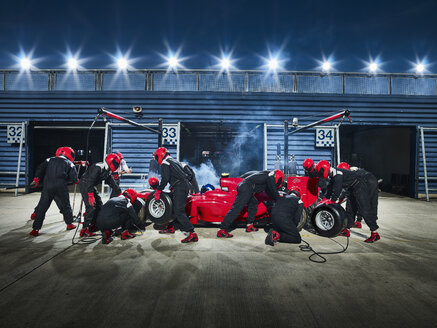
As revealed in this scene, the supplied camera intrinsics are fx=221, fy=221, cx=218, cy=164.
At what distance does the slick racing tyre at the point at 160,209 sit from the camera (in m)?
4.95

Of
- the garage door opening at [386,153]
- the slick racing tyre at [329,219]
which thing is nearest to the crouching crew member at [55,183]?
the slick racing tyre at [329,219]

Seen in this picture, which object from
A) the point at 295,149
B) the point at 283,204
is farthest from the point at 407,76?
the point at 283,204

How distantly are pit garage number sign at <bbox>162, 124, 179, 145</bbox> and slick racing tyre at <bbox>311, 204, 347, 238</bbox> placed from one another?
7683 millimetres

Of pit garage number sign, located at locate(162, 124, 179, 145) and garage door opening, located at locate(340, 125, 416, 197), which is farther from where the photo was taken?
garage door opening, located at locate(340, 125, 416, 197)

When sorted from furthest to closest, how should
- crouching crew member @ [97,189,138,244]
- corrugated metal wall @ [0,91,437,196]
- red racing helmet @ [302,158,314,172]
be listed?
corrugated metal wall @ [0,91,437,196]
red racing helmet @ [302,158,314,172]
crouching crew member @ [97,189,138,244]

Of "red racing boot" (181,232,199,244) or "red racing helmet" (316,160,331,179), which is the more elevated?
"red racing helmet" (316,160,331,179)

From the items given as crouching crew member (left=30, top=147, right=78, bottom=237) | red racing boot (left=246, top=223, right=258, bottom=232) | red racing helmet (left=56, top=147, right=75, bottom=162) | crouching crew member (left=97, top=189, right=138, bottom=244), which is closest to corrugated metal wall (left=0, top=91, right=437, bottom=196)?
red racing helmet (left=56, top=147, right=75, bottom=162)

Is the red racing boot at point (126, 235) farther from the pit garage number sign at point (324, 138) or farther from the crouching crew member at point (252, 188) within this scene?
the pit garage number sign at point (324, 138)

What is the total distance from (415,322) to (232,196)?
3625 mm

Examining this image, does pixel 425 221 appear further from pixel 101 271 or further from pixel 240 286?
pixel 101 271

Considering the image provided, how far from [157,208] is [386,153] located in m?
17.4

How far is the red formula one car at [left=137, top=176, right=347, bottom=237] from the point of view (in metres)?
4.83

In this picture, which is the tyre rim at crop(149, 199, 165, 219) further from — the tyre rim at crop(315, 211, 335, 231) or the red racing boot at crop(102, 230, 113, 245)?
the tyre rim at crop(315, 211, 335, 231)

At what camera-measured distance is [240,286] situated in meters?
2.91
